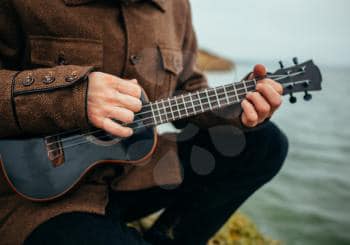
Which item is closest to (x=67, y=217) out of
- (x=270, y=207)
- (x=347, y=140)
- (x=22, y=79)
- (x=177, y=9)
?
(x=22, y=79)

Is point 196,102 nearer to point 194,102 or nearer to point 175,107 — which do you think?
point 194,102

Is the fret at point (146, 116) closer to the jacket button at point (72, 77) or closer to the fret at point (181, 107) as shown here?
the fret at point (181, 107)

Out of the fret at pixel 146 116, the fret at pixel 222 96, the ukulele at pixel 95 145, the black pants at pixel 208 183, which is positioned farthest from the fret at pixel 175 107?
the black pants at pixel 208 183

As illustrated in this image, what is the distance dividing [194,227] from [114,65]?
1167 millimetres

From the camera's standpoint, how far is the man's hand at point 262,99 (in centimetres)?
164

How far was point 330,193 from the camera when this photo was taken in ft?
21.1

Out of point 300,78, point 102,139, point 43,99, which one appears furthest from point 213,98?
point 43,99

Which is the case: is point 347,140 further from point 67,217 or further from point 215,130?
point 67,217

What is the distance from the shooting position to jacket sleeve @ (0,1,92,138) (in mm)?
1450

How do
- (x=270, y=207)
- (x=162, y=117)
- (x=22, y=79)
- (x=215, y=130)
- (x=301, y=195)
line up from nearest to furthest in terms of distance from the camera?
(x=22, y=79)
(x=162, y=117)
(x=215, y=130)
(x=270, y=207)
(x=301, y=195)

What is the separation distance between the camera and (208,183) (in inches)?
82.3

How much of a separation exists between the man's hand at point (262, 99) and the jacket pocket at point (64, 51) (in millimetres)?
817

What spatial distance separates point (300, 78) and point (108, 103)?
39.8 inches

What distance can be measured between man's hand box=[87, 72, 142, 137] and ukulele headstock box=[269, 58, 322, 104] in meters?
0.80
